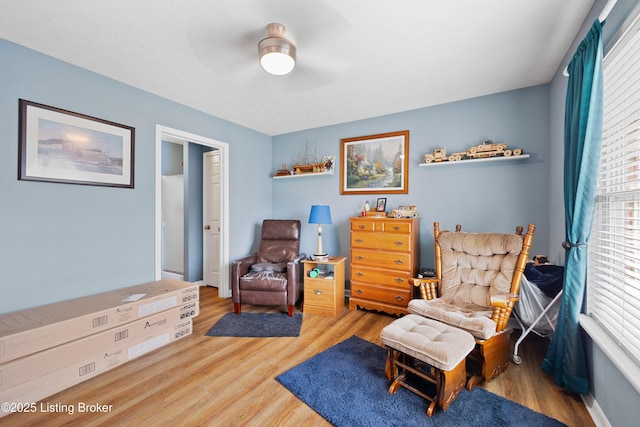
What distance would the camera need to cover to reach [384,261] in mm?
3035

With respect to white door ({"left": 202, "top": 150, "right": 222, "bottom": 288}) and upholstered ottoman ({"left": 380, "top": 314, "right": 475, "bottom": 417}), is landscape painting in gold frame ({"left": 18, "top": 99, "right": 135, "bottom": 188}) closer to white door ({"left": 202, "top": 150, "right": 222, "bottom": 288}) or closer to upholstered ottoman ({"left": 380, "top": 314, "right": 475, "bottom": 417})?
white door ({"left": 202, "top": 150, "right": 222, "bottom": 288})

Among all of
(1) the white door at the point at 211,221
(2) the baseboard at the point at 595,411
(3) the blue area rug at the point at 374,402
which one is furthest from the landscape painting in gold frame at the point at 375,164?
(2) the baseboard at the point at 595,411

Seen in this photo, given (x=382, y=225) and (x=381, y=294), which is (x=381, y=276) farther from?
(x=382, y=225)

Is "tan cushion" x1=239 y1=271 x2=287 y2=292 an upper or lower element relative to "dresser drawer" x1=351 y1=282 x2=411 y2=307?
upper

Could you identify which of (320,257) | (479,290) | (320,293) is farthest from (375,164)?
(479,290)

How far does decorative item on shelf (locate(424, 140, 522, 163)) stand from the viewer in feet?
8.78

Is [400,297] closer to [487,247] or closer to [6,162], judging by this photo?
[487,247]

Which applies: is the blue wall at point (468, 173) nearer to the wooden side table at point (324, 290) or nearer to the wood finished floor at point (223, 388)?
the wooden side table at point (324, 290)

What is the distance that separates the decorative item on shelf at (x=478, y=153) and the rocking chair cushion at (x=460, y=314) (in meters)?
1.57

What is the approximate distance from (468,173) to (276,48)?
245cm

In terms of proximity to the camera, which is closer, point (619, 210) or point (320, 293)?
point (619, 210)

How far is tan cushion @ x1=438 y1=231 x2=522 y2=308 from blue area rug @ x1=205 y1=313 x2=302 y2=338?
161 cm

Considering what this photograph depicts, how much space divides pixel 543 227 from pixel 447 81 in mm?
1770

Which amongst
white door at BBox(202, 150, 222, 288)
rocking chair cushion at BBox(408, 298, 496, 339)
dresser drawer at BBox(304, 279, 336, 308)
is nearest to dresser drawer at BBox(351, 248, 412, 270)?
dresser drawer at BBox(304, 279, 336, 308)
